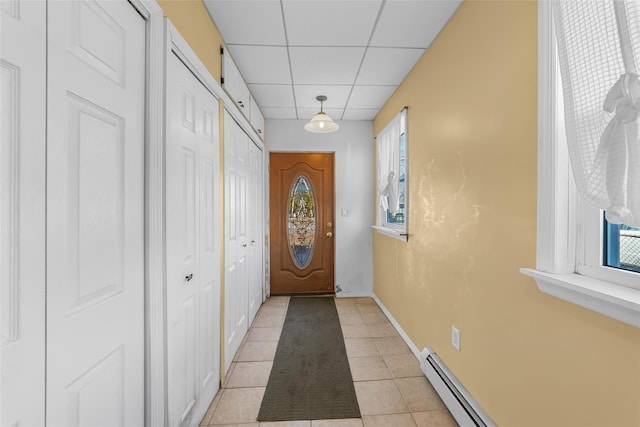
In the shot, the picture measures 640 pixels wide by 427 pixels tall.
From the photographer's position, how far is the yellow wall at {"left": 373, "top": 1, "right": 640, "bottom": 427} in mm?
942

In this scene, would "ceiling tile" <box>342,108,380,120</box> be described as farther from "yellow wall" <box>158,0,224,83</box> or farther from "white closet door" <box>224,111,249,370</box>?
"yellow wall" <box>158,0,224,83</box>

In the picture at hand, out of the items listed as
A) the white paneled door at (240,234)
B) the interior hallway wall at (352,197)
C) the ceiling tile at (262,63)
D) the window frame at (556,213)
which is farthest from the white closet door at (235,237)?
the window frame at (556,213)

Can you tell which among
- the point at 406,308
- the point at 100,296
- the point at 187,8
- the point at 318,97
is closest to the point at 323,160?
the point at 318,97

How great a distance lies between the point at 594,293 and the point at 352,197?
10.0 ft

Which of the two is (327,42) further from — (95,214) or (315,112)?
(95,214)

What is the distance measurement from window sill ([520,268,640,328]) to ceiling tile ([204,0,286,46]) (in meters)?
1.91

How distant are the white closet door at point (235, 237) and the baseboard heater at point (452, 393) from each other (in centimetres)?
143

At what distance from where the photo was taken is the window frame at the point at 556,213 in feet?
3.25

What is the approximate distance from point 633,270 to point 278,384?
192 centimetres

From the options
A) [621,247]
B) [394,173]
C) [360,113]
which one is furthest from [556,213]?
[360,113]

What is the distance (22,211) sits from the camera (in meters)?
0.64

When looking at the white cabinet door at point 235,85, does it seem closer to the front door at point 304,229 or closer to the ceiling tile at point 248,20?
the ceiling tile at point 248,20

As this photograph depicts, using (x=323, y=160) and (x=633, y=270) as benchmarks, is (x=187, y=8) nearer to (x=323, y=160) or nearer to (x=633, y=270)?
(x=633, y=270)

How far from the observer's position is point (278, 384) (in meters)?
1.96
